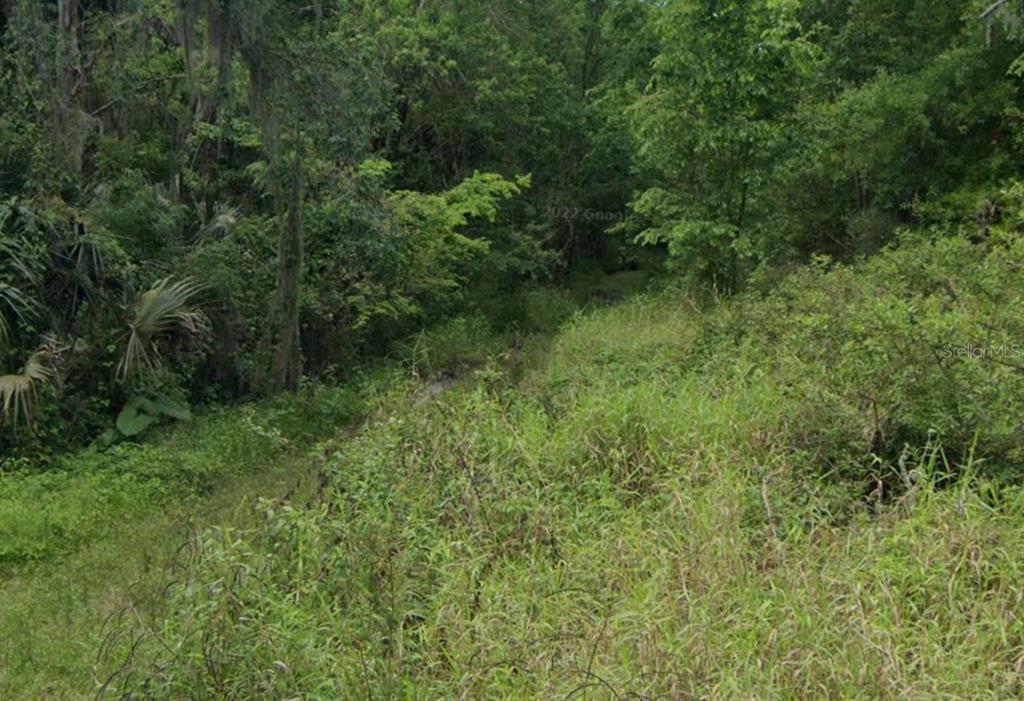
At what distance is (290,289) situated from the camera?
420 inches

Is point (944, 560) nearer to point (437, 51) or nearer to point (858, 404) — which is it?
point (858, 404)

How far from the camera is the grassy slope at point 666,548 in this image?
11.7 ft

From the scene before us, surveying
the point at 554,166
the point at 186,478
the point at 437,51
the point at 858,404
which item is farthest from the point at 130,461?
the point at 554,166

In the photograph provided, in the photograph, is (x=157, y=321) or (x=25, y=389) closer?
(x=25, y=389)

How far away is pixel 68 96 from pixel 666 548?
9308 mm

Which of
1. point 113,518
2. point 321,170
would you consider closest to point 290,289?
point 321,170

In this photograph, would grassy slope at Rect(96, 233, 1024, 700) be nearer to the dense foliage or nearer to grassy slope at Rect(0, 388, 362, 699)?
the dense foliage

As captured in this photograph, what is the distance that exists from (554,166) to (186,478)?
11967 millimetres

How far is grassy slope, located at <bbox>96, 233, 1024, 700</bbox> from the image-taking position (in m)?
3.58

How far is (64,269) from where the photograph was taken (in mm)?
8906

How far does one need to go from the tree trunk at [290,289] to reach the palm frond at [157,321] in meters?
1.03

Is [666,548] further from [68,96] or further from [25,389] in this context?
[68,96]

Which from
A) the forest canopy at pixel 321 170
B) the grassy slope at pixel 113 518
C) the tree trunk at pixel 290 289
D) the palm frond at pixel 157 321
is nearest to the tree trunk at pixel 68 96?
the forest canopy at pixel 321 170

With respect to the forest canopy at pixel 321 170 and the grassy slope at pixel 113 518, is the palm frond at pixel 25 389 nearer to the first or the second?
the forest canopy at pixel 321 170
